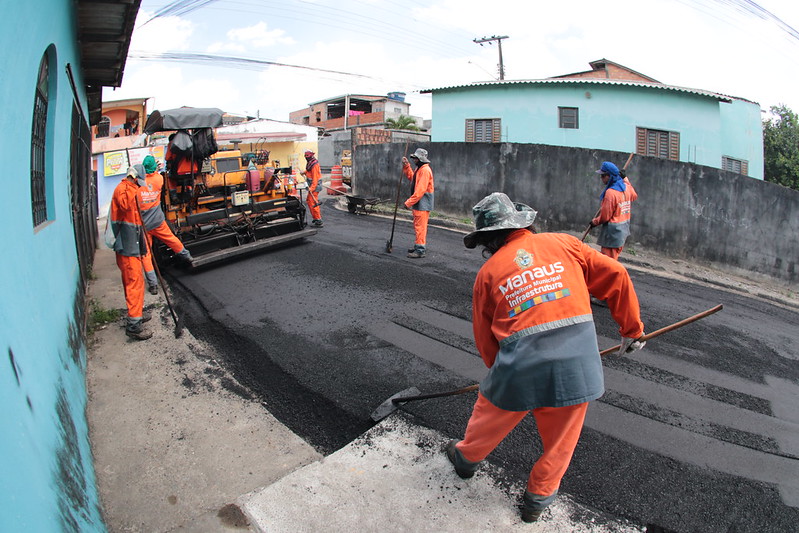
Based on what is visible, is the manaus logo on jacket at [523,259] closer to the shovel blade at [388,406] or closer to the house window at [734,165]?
the shovel blade at [388,406]

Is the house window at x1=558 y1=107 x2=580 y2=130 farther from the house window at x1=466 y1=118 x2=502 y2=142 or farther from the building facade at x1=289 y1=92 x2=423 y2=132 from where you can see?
the building facade at x1=289 y1=92 x2=423 y2=132

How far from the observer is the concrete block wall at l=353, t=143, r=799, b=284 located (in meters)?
7.89

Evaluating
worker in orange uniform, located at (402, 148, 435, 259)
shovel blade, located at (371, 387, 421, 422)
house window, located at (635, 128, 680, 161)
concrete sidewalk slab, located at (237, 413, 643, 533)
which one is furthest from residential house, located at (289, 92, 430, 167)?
concrete sidewalk slab, located at (237, 413, 643, 533)

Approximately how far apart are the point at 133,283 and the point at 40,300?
8.65 feet

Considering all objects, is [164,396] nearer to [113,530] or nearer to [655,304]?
[113,530]

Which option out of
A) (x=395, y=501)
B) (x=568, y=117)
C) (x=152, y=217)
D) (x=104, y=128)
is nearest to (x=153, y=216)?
(x=152, y=217)

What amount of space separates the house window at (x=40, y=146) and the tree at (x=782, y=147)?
2158cm

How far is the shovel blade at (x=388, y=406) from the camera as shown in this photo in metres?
3.57

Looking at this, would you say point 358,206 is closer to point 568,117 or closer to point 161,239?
point 161,239

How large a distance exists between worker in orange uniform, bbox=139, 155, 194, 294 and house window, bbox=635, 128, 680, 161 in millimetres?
13070

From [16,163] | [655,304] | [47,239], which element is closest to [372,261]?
[655,304]

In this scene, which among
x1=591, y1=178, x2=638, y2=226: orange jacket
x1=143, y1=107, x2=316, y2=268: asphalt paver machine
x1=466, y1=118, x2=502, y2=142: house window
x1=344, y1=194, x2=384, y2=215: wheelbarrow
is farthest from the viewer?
x1=466, y1=118, x2=502, y2=142: house window

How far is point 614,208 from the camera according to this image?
5941 millimetres

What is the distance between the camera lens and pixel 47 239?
3.53 meters
